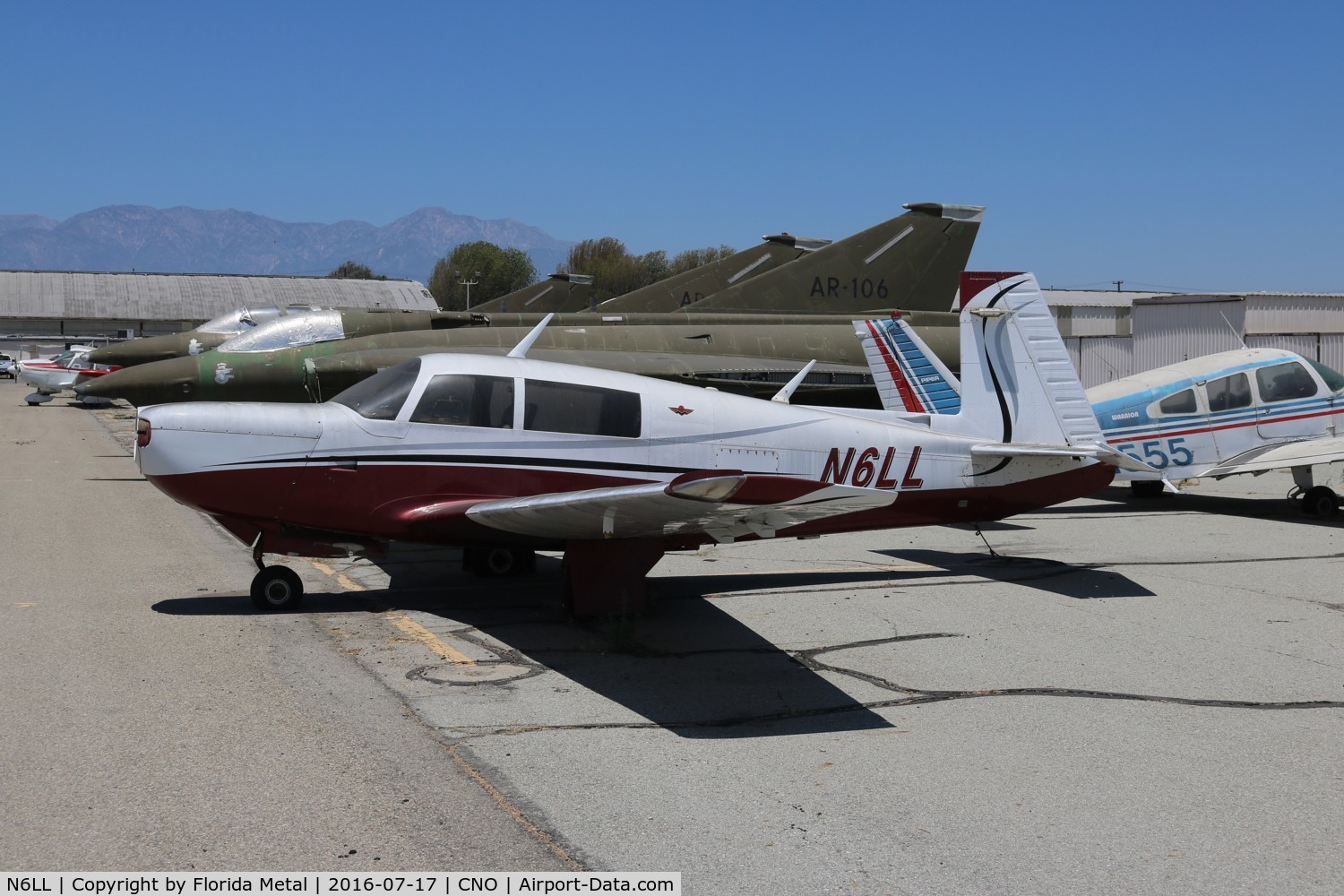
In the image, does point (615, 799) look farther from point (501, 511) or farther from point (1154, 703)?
point (1154, 703)

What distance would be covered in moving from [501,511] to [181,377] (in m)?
9.67

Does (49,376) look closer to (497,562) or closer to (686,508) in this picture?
(497,562)

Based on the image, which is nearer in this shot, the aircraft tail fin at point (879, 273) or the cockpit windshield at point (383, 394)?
the cockpit windshield at point (383, 394)

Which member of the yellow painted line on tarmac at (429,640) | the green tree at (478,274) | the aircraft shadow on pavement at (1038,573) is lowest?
the yellow painted line on tarmac at (429,640)

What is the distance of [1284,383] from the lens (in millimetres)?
14844

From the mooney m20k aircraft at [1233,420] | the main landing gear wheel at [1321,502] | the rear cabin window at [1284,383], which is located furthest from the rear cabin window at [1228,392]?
the main landing gear wheel at [1321,502]

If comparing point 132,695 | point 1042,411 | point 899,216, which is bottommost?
point 132,695

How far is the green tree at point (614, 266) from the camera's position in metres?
113

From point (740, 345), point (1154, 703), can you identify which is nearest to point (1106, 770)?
point (1154, 703)

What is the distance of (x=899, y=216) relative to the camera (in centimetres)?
2045

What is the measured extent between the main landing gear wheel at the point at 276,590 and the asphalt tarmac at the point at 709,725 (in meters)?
0.14

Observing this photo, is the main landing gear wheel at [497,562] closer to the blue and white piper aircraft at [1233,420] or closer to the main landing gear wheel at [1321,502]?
the blue and white piper aircraft at [1233,420]

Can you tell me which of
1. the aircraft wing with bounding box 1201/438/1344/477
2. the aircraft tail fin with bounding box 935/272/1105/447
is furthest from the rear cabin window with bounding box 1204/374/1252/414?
the aircraft tail fin with bounding box 935/272/1105/447

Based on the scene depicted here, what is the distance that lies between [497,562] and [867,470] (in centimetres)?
344
